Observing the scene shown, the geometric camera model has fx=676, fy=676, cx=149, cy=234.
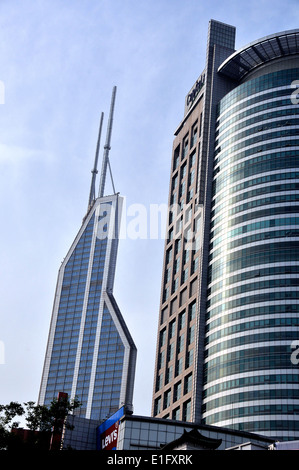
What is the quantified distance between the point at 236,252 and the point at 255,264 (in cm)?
633

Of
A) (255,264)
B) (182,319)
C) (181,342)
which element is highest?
(255,264)

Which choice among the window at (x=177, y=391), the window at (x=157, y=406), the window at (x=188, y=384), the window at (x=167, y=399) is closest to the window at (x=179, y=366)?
the window at (x=177, y=391)

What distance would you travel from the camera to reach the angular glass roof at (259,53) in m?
160

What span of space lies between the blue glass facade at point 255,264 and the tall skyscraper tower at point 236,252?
229 millimetres

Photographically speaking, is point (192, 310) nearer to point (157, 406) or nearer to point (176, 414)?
point (176, 414)

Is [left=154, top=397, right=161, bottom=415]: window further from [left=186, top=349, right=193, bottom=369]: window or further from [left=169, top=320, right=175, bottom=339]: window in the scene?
[left=186, top=349, right=193, bottom=369]: window

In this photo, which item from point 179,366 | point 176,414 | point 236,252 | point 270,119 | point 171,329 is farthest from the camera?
point 171,329

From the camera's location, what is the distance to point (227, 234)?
5856 inches

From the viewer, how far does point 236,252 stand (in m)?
144

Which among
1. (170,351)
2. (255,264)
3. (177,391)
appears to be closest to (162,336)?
(170,351)

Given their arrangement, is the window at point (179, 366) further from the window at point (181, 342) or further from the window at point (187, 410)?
the window at point (187, 410)
